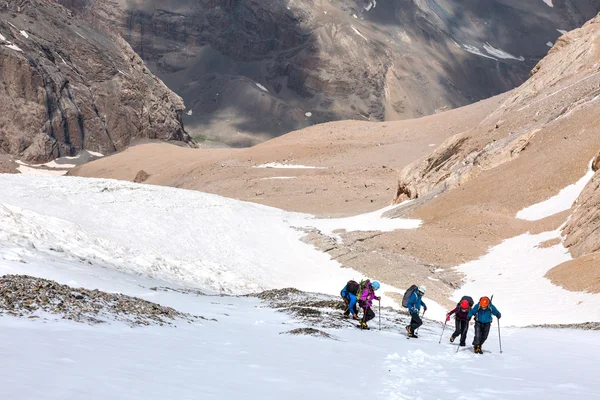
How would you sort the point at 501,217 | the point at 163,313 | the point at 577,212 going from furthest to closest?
the point at 501,217
the point at 577,212
the point at 163,313

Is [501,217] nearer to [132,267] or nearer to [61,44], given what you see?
[132,267]

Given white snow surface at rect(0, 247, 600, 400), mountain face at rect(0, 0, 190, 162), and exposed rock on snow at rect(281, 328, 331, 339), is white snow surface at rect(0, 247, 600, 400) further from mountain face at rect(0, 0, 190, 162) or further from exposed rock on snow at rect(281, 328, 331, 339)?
mountain face at rect(0, 0, 190, 162)

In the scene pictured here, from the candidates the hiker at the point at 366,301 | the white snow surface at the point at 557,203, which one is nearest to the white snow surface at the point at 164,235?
the hiker at the point at 366,301

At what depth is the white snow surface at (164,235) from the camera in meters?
20.8

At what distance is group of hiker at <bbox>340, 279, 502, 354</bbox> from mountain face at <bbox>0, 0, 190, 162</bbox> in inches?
3378

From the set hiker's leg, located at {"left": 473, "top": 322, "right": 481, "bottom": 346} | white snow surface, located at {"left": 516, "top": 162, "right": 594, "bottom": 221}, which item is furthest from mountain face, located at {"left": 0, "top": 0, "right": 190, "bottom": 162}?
hiker's leg, located at {"left": 473, "top": 322, "right": 481, "bottom": 346}

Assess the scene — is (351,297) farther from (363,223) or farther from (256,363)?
(363,223)

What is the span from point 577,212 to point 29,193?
26.2 metres

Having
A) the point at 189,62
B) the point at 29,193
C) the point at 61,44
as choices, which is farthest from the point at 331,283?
the point at 189,62

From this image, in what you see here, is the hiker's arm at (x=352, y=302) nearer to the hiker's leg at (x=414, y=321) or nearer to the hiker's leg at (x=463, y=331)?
the hiker's leg at (x=414, y=321)

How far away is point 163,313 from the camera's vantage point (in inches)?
480

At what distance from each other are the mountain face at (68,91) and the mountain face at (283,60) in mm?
43803

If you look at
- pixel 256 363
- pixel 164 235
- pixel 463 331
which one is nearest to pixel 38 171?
pixel 164 235

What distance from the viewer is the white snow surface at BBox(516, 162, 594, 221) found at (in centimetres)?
3172
